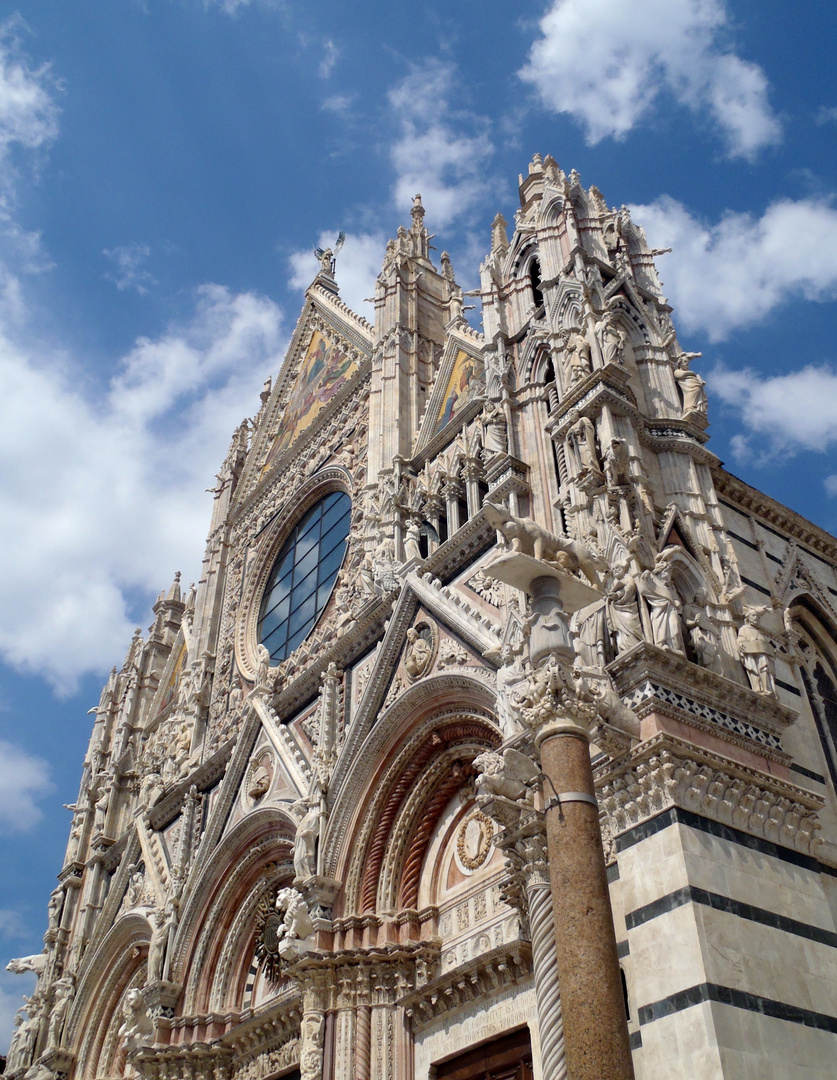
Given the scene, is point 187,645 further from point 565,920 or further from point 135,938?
point 565,920

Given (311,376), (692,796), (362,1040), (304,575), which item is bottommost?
(362,1040)

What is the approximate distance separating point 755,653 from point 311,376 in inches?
541

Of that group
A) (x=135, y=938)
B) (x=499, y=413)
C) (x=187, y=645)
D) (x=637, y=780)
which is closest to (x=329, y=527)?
(x=187, y=645)

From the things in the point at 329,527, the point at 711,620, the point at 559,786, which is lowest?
the point at 559,786

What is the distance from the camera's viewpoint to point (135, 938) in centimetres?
1553

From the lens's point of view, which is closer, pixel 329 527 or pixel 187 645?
pixel 329 527

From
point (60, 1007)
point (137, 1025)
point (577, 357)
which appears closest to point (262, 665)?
point (137, 1025)

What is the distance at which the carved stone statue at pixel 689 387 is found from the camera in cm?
1051

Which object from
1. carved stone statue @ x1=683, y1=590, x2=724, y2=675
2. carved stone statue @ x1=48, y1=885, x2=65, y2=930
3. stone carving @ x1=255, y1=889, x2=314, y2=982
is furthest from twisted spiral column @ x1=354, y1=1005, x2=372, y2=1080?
carved stone statue @ x1=48, y1=885, x2=65, y2=930

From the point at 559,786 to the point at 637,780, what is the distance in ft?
6.24

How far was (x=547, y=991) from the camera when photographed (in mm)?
5531

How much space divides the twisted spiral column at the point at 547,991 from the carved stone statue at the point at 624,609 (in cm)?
238

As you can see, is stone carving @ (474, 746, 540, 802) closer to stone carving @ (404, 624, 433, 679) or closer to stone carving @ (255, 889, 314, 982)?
stone carving @ (404, 624, 433, 679)

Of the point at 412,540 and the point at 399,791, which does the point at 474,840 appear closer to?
the point at 399,791
